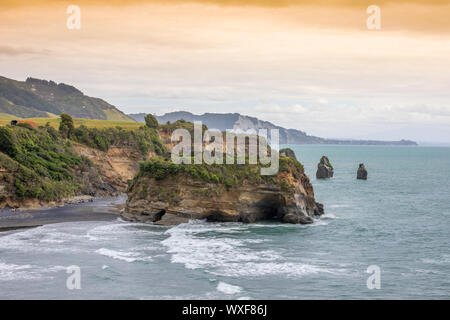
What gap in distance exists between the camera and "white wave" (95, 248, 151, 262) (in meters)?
38.7

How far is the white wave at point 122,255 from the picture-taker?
38.7 metres

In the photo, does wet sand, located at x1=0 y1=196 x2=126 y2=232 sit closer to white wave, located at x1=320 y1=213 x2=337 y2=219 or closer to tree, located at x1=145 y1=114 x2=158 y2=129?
white wave, located at x1=320 y1=213 x2=337 y2=219

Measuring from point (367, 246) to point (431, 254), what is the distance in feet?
17.5

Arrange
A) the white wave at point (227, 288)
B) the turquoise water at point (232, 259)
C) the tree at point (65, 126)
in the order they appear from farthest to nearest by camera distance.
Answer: the tree at point (65, 126)
the turquoise water at point (232, 259)
the white wave at point (227, 288)

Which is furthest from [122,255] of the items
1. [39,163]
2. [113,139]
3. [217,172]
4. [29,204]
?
[113,139]

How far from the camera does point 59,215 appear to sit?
61.7 meters

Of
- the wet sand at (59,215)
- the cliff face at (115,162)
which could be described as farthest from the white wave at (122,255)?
the cliff face at (115,162)

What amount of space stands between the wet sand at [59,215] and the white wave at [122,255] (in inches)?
631

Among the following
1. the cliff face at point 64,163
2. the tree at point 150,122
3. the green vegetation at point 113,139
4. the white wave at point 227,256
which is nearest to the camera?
the white wave at point 227,256

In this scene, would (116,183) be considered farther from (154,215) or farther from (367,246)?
(367,246)

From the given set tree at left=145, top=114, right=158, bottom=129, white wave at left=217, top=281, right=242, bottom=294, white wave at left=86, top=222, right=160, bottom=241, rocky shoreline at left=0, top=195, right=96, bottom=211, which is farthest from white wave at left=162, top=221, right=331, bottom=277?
tree at left=145, top=114, right=158, bottom=129

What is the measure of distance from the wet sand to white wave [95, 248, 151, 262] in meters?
16.0

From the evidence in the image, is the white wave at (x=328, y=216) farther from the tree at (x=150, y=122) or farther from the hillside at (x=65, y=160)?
the tree at (x=150, y=122)

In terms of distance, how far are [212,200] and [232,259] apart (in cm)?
1521
